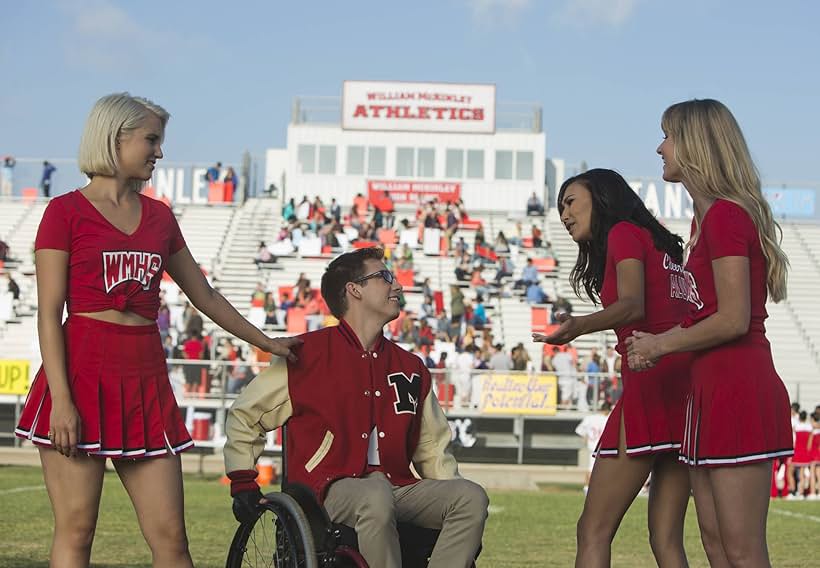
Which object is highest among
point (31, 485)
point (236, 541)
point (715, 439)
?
point (715, 439)

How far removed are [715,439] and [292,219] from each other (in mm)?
32354

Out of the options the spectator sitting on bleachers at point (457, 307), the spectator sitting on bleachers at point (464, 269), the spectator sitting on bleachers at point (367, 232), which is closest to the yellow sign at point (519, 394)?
the spectator sitting on bleachers at point (457, 307)

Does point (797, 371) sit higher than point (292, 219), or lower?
lower

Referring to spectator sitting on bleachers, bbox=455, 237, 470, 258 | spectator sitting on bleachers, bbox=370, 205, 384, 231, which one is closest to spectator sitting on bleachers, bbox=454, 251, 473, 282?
spectator sitting on bleachers, bbox=455, 237, 470, 258

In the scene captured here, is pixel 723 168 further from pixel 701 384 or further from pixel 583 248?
pixel 583 248

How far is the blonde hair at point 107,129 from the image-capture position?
3.95 m

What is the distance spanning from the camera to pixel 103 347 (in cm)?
390

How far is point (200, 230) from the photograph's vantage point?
3631 centimetres

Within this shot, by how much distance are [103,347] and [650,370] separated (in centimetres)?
184

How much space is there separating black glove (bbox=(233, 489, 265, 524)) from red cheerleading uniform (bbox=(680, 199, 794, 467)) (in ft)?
4.78

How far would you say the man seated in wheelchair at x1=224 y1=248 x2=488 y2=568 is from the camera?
13.9 ft

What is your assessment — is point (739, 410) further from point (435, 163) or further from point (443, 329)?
point (435, 163)

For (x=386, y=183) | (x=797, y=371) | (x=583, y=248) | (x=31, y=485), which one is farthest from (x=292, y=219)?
(x=583, y=248)

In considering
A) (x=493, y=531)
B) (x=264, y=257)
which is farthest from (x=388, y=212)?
(x=493, y=531)
